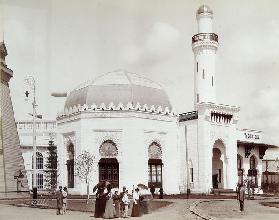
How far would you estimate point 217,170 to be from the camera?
30.0m

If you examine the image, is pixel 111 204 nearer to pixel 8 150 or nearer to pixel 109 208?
pixel 109 208

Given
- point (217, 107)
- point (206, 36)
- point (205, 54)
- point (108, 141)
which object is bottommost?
point (108, 141)

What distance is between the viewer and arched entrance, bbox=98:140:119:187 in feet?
80.0

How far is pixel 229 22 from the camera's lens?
1742 cm

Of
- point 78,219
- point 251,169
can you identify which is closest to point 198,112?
point 251,169

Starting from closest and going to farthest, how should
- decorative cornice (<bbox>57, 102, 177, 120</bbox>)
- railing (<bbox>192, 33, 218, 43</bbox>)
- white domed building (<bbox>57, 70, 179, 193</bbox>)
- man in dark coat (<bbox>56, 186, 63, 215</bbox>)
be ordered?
man in dark coat (<bbox>56, 186, 63, 215</bbox>) < white domed building (<bbox>57, 70, 179, 193</bbox>) < decorative cornice (<bbox>57, 102, 177, 120</bbox>) < railing (<bbox>192, 33, 218, 43</bbox>)

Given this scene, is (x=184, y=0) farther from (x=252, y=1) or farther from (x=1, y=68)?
(x=1, y=68)

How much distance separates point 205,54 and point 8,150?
11.8 m

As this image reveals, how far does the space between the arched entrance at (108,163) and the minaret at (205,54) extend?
7431 mm

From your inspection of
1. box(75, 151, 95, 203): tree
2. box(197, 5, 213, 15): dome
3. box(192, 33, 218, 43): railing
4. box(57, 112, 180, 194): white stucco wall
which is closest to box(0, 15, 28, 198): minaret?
box(57, 112, 180, 194): white stucco wall

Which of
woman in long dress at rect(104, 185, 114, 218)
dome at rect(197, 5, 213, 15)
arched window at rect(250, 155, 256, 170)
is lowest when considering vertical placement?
woman in long dress at rect(104, 185, 114, 218)

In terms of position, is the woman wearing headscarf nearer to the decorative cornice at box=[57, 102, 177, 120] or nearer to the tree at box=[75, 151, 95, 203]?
the tree at box=[75, 151, 95, 203]

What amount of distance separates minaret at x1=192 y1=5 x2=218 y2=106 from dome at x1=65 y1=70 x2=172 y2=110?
4.14m

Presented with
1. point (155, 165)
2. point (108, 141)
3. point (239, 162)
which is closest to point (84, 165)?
point (108, 141)
